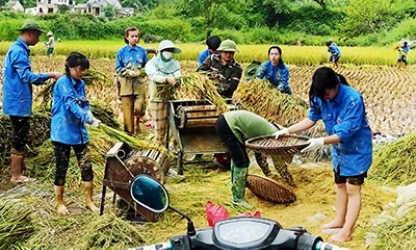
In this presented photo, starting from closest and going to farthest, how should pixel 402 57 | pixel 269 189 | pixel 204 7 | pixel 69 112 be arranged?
pixel 69 112 < pixel 269 189 < pixel 402 57 < pixel 204 7

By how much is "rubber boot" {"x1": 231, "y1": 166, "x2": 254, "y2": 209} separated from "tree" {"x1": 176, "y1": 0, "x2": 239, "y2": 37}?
31022 millimetres

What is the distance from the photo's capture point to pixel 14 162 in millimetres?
6734

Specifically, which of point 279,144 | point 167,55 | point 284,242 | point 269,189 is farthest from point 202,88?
point 284,242

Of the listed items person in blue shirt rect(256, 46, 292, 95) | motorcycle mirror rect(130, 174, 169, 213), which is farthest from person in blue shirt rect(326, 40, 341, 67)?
motorcycle mirror rect(130, 174, 169, 213)

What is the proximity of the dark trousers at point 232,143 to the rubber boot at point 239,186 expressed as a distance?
62mm

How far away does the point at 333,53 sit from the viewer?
72.3 feet

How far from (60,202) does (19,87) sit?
1.50 metres

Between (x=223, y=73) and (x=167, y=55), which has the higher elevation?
(x=167, y=55)

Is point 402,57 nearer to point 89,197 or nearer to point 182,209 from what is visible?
point 182,209

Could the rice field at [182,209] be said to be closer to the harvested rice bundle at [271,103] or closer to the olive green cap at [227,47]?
the harvested rice bundle at [271,103]

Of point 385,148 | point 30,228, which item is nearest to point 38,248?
point 30,228

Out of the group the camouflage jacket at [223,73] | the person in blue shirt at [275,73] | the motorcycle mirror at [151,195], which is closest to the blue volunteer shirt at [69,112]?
the camouflage jacket at [223,73]

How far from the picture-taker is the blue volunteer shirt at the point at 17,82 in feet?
21.3

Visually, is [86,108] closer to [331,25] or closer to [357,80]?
[357,80]
